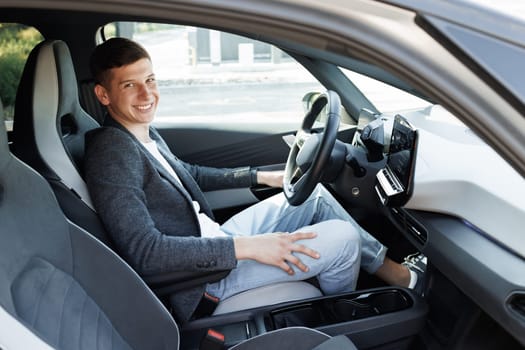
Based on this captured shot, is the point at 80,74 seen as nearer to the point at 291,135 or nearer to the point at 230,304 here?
the point at 291,135

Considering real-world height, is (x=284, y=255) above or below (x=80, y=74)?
below

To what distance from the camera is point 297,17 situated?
83cm

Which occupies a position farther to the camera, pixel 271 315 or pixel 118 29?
pixel 118 29

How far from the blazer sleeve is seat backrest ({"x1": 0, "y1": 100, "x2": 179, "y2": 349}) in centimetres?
14

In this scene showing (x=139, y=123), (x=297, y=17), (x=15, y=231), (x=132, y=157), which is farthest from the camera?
(x=139, y=123)

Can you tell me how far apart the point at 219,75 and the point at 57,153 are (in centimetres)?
318

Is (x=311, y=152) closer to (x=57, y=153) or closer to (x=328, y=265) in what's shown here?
(x=328, y=265)

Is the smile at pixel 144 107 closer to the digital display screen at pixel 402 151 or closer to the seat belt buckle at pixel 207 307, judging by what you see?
the seat belt buckle at pixel 207 307

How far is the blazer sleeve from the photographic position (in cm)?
153

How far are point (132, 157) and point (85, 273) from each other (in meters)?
0.39

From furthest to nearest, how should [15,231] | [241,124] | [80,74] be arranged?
[241,124] → [80,74] → [15,231]

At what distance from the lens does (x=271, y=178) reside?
7.57 feet

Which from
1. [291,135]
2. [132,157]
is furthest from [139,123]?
[291,135]

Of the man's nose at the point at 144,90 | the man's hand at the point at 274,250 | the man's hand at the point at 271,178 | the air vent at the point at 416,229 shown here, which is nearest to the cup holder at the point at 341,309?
the man's hand at the point at 274,250
